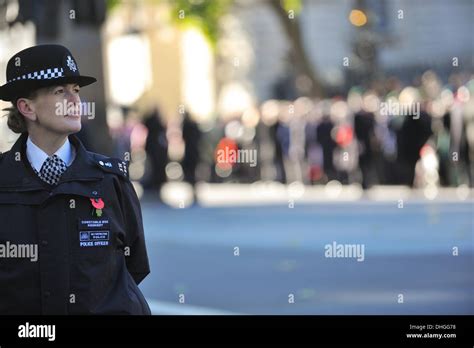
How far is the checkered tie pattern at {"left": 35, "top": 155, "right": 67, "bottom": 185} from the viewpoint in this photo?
4.66 meters

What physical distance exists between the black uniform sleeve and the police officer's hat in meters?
0.38

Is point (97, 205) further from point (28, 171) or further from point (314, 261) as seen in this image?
point (314, 261)

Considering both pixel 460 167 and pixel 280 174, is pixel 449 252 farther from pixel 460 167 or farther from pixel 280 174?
pixel 280 174

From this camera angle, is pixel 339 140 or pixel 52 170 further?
pixel 339 140

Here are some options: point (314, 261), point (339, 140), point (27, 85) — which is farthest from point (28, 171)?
point (339, 140)

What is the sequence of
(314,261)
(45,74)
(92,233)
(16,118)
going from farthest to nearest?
(314,261)
(16,118)
(45,74)
(92,233)

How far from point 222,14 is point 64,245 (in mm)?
27032

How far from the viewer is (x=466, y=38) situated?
39.2 metres

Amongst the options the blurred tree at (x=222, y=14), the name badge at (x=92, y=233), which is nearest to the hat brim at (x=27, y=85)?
the name badge at (x=92, y=233)

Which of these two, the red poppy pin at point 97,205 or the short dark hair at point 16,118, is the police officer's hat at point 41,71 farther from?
the red poppy pin at point 97,205

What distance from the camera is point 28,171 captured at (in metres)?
4.67

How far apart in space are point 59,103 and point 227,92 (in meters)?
41.7

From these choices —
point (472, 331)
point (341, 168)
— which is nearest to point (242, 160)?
point (341, 168)

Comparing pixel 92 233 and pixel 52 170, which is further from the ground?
pixel 52 170
